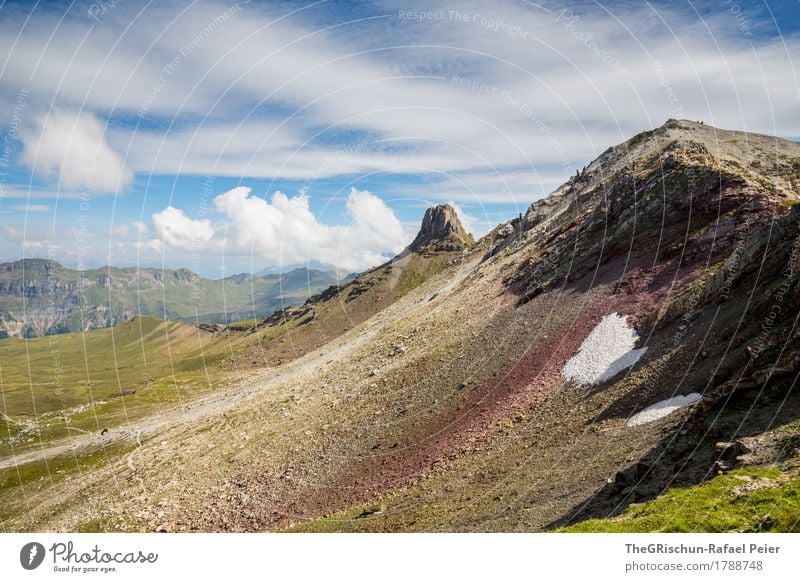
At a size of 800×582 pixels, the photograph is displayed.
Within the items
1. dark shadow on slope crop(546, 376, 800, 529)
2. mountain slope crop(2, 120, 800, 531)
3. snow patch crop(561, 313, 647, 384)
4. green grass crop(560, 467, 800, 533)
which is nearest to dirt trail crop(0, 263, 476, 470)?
mountain slope crop(2, 120, 800, 531)

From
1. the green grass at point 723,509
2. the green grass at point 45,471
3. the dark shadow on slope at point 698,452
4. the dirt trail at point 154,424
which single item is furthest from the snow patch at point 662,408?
the green grass at point 45,471

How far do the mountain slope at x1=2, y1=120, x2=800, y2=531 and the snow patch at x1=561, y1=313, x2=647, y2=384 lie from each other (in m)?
0.29

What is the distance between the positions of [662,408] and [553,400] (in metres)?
10.8

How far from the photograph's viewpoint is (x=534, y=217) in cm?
12538

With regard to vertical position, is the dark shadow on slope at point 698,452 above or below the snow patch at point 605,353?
below

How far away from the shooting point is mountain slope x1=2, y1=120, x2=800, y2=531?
93.9ft

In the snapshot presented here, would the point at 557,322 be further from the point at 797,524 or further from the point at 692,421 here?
the point at 797,524

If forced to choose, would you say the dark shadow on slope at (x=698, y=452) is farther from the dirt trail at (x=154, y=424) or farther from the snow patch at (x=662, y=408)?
the dirt trail at (x=154, y=424)

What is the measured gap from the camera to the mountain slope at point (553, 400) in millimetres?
28609

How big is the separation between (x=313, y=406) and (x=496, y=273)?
44.8 m

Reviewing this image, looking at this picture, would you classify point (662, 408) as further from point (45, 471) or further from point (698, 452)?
point (45, 471)

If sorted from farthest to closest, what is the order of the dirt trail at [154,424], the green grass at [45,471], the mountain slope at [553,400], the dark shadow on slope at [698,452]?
the dirt trail at [154,424] → the green grass at [45,471] → the mountain slope at [553,400] → the dark shadow on slope at [698,452]

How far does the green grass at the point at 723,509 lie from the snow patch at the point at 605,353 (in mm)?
21348

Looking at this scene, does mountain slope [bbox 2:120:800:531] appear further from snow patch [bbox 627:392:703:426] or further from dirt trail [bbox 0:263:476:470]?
dirt trail [bbox 0:263:476:470]
